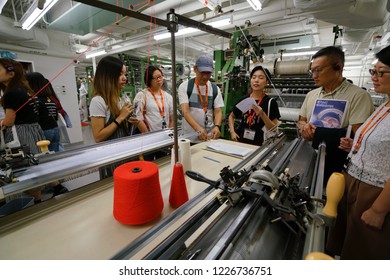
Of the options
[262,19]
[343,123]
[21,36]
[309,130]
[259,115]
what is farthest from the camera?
[262,19]

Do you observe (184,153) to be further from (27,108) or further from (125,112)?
(27,108)

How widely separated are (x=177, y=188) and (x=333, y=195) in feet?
2.05

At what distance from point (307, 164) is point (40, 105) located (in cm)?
294

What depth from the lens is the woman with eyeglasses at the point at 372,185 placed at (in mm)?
1067

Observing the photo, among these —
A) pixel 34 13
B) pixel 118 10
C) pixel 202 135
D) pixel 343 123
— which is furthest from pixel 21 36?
pixel 343 123

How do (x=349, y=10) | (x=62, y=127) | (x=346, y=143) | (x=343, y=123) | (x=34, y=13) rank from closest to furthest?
(x=346, y=143) < (x=343, y=123) < (x=349, y=10) < (x=62, y=127) < (x=34, y=13)

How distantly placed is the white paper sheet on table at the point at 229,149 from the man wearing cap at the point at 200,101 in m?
0.34

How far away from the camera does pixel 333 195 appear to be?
73 cm

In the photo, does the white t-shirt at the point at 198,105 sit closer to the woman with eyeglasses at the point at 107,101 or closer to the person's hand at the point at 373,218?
the woman with eyeglasses at the point at 107,101

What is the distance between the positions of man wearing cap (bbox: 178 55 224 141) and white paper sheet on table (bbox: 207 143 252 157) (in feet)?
1.13

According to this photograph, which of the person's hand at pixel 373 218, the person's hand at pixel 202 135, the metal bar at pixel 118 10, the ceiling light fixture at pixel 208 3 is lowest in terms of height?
the person's hand at pixel 373 218

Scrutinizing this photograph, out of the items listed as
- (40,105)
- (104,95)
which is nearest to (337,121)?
(104,95)

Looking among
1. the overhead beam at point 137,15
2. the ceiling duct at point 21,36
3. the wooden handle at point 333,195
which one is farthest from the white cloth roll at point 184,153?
the ceiling duct at point 21,36
